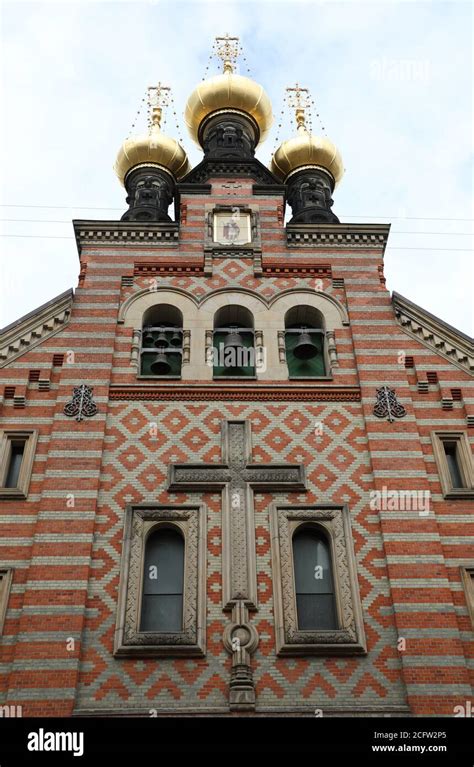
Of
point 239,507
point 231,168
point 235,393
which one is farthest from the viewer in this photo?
point 231,168

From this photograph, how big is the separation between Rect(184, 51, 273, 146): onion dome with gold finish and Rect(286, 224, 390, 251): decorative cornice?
7367mm

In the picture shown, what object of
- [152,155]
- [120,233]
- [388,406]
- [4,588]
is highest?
[152,155]

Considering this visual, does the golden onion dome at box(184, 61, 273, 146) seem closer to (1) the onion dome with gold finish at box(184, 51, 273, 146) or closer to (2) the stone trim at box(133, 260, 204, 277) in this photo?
(1) the onion dome with gold finish at box(184, 51, 273, 146)

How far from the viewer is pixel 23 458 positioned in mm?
14055

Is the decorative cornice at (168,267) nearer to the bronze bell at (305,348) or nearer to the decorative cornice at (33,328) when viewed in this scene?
the decorative cornice at (33,328)

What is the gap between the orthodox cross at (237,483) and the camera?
1281 cm

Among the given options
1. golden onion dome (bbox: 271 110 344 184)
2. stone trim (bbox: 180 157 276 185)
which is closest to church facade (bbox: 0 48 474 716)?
A: stone trim (bbox: 180 157 276 185)

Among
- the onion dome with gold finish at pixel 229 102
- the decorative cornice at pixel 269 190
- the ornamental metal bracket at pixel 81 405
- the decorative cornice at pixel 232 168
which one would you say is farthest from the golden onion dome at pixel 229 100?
the ornamental metal bracket at pixel 81 405

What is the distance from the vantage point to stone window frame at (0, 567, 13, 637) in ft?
39.7

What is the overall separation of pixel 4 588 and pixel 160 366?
519cm

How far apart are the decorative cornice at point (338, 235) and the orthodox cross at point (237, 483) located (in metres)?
5.45

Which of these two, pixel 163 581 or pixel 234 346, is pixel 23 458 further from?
pixel 234 346

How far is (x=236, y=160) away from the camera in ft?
65.6
